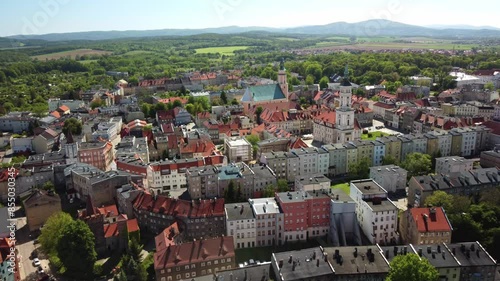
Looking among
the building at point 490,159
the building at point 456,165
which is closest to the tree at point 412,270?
the building at point 456,165

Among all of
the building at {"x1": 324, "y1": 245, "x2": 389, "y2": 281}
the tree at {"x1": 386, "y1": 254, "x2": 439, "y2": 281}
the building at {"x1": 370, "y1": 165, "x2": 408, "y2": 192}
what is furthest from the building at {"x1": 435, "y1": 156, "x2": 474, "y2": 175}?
the tree at {"x1": 386, "y1": 254, "x2": 439, "y2": 281}

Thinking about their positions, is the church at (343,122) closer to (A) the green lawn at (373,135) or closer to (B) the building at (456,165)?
(A) the green lawn at (373,135)

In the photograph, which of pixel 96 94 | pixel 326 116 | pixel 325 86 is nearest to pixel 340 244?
pixel 326 116

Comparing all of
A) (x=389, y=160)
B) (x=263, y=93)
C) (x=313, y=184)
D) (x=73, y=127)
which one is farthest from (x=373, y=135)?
(x=73, y=127)

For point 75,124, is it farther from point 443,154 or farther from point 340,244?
point 443,154

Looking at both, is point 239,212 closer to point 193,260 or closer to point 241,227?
point 241,227

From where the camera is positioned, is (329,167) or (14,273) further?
(329,167)
